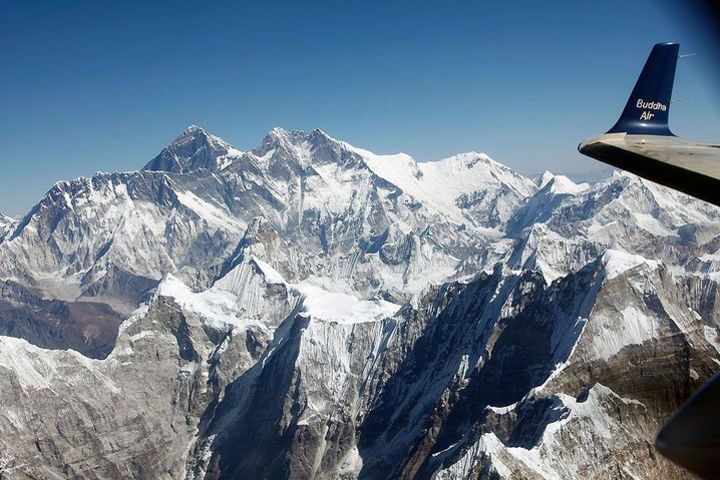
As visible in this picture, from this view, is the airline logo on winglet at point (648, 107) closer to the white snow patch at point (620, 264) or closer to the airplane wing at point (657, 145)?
the airplane wing at point (657, 145)

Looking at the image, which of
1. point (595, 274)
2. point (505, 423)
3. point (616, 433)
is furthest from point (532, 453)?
point (595, 274)

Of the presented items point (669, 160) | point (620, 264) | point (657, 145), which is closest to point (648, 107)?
point (657, 145)

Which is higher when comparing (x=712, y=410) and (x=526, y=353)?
(x=712, y=410)

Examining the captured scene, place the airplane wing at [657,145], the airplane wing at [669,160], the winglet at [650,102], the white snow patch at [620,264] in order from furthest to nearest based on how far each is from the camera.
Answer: the white snow patch at [620,264], the winglet at [650,102], the airplane wing at [657,145], the airplane wing at [669,160]

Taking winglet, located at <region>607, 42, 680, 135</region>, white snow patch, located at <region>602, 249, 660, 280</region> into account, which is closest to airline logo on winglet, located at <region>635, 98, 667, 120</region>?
winglet, located at <region>607, 42, 680, 135</region>

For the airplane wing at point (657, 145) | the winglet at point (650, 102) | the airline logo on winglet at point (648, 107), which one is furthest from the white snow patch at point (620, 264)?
the airplane wing at point (657, 145)

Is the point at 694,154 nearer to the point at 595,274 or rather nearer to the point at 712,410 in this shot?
the point at 712,410

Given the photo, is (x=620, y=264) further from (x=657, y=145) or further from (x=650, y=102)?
(x=657, y=145)
